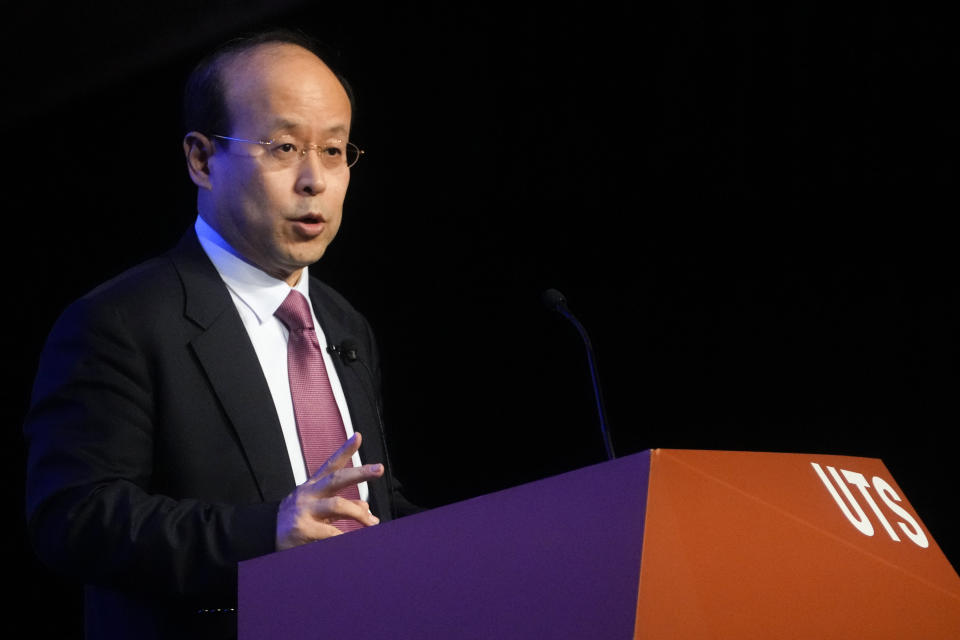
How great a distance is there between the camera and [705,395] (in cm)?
296

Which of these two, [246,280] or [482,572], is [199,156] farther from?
[482,572]

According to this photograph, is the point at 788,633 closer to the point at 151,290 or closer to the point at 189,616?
the point at 189,616

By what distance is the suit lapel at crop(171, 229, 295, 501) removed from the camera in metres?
1.59

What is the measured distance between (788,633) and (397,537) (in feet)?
1.32

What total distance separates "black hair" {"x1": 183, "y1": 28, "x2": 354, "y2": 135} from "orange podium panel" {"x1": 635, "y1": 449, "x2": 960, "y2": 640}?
1319mm

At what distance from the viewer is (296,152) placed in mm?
1847

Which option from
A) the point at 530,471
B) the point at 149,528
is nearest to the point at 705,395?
the point at 530,471

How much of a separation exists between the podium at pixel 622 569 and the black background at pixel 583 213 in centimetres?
184

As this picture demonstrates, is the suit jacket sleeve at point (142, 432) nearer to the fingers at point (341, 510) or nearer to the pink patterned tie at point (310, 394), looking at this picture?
the pink patterned tie at point (310, 394)

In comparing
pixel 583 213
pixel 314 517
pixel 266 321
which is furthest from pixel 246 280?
pixel 583 213

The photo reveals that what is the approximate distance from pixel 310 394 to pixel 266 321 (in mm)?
174

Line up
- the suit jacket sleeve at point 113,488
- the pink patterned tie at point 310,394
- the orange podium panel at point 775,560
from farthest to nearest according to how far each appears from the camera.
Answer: the pink patterned tie at point 310,394, the suit jacket sleeve at point 113,488, the orange podium panel at point 775,560

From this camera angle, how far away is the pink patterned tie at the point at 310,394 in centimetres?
170

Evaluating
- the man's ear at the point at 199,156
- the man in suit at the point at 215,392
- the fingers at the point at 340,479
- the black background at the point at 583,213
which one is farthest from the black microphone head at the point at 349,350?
the black background at the point at 583,213
